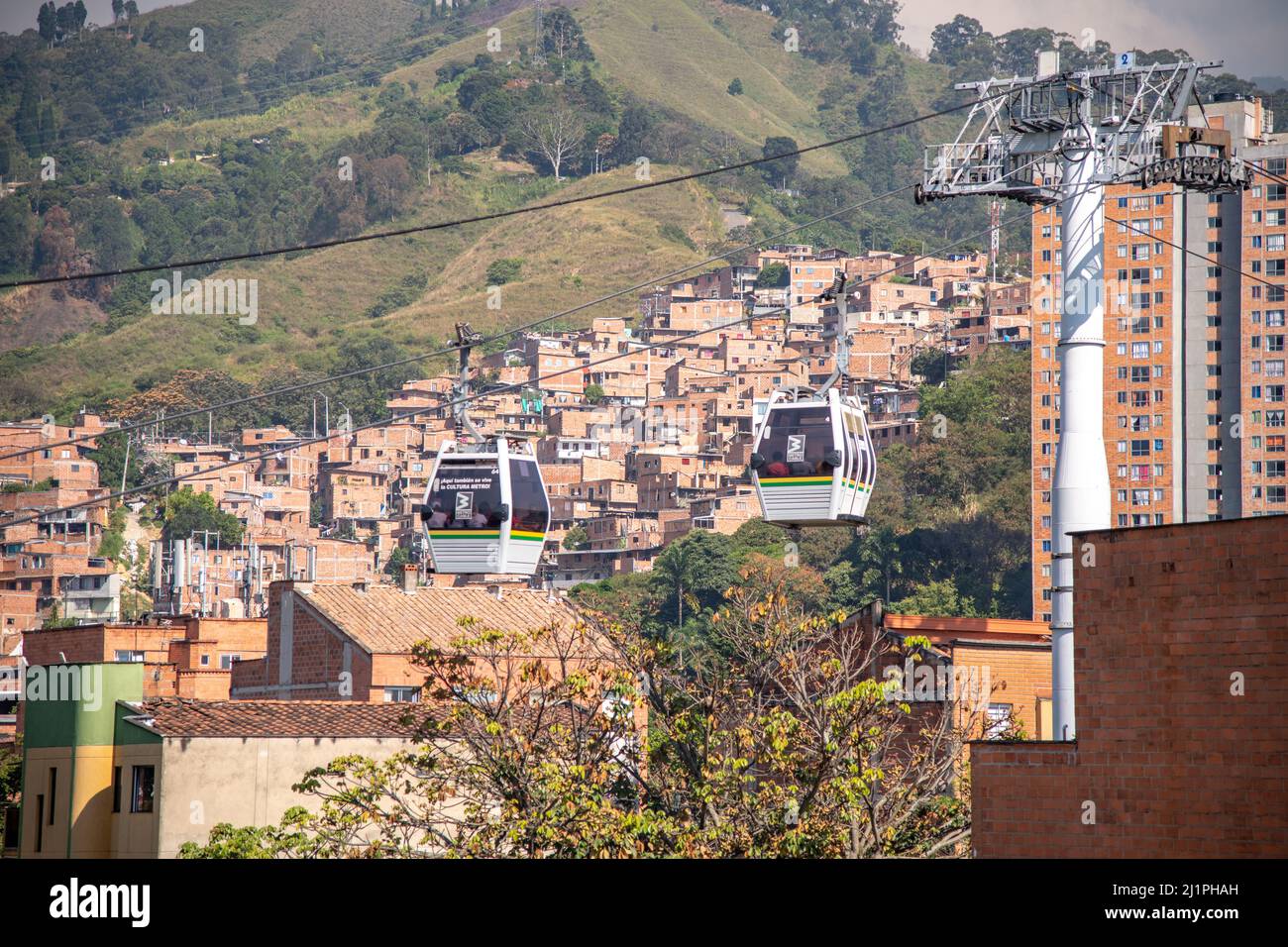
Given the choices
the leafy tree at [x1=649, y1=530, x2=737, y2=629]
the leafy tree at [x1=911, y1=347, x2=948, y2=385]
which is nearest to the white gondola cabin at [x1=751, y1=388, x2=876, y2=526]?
the leafy tree at [x1=649, y1=530, x2=737, y2=629]

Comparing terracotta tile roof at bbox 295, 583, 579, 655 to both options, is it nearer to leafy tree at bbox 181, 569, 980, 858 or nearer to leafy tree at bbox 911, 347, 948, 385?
leafy tree at bbox 181, 569, 980, 858

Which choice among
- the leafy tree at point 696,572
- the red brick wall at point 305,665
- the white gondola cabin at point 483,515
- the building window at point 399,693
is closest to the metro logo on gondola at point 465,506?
the white gondola cabin at point 483,515

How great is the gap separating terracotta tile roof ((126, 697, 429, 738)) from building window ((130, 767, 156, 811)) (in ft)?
2.32

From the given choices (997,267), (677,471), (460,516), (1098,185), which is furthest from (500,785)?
(997,267)

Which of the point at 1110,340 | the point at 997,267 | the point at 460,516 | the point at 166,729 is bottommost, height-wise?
the point at 166,729

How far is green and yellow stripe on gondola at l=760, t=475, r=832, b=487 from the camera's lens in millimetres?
21125

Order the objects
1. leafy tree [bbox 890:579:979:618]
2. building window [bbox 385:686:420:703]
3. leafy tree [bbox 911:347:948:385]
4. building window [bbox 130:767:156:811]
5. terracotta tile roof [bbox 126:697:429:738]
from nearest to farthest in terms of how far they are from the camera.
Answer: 1. building window [bbox 130:767:156:811]
2. terracotta tile roof [bbox 126:697:429:738]
3. building window [bbox 385:686:420:703]
4. leafy tree [bbox 890:579:979:618]
5. leafy tree [bbox 911:347:948:385]

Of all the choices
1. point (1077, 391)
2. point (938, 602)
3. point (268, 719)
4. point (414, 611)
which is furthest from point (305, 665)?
point (938, 602)

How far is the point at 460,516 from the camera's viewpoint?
2211 cm

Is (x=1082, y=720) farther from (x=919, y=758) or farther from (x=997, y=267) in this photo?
(x=997, y=267)

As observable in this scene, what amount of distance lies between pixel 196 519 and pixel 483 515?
396ft
